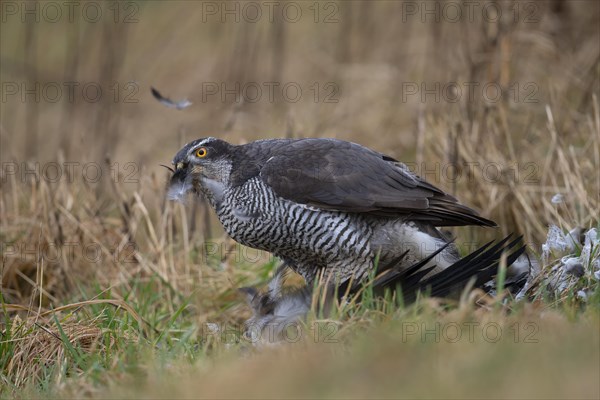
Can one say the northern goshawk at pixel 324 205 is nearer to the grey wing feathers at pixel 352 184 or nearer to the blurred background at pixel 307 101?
the grey wing feathers at pixel 352 184

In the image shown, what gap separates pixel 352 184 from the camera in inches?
182

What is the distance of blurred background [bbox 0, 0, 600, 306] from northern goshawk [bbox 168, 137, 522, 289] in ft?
3.31

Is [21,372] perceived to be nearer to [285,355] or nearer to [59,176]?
[285,355]

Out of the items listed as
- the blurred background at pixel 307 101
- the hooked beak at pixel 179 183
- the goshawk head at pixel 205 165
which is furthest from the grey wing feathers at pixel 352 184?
the blurred background at pixel 307 101

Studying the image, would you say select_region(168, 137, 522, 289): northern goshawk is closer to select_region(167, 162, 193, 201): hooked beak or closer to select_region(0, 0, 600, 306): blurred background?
select_region(167, 162, 193, 201): hooked beak

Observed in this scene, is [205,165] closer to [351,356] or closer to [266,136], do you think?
[351,356]

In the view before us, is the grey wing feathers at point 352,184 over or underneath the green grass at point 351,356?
over

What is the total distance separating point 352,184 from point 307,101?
576 cm

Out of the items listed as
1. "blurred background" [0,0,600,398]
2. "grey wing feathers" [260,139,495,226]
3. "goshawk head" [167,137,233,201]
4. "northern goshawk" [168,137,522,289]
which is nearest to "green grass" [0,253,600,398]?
"blurred background" [0,0,600,398]

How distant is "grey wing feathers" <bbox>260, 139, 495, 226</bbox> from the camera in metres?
4.55

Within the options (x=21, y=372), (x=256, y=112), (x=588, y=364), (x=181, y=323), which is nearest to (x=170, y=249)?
(x=181, y=323)

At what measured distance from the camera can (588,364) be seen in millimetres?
2750

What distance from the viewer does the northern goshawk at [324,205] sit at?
4531 millimetres

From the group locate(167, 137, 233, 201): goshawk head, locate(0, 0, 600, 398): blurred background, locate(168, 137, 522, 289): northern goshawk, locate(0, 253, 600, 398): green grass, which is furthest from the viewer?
locate(167, 137, 233, 201): goshawk head
